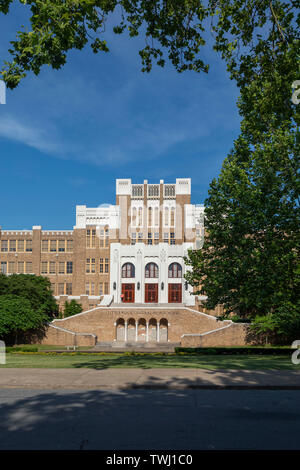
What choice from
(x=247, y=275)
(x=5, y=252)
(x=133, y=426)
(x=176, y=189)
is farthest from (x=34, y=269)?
(x=133, y=426)

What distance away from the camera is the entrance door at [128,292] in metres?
58.0

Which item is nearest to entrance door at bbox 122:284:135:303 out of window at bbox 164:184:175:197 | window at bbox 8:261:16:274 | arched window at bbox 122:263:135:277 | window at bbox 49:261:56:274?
arched window at bbox 122:263:135:277

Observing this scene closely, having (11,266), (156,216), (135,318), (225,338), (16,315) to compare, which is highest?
(156,216)

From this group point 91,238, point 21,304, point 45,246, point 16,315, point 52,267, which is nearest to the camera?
point 16,315

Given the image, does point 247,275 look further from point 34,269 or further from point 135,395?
point 34,269

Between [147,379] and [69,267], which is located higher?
[69,267]

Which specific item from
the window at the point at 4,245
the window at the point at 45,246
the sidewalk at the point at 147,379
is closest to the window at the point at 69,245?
the window at the point at 45,246

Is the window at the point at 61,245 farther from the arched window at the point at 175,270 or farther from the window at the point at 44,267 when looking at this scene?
the arched window at the point at 175,270

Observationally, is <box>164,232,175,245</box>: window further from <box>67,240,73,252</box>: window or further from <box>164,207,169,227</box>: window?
<box>67,240,73,252</box>: window

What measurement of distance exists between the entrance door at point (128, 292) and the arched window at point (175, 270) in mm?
5957

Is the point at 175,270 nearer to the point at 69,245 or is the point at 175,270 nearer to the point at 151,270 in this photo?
the point at 151,270

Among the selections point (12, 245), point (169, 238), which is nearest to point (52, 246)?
point (12, 245)

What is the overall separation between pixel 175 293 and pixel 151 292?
352cm

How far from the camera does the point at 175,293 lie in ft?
189
